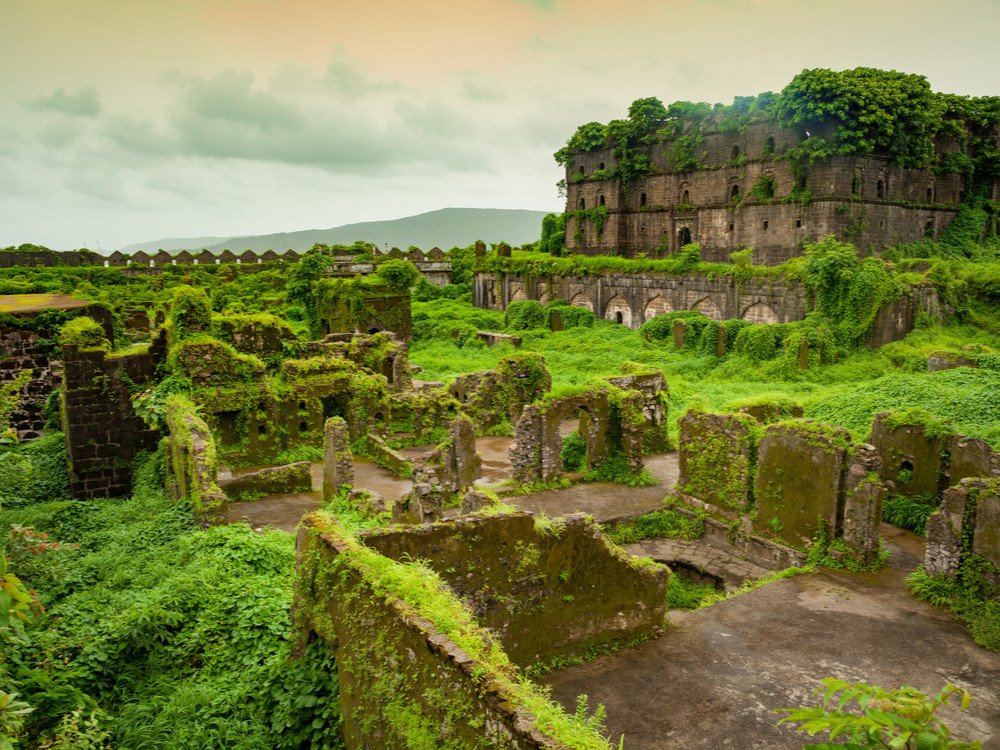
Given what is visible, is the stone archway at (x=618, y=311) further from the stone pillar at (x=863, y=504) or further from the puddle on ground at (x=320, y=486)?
the stone pillar at (x=863, y=504)

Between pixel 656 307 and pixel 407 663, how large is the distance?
38.8 metres

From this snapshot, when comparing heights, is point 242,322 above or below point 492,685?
above

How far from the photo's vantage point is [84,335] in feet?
55.6

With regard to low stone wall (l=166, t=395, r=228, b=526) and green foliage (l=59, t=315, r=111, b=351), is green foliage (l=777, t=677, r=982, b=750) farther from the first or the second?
green foliage (l=59, t=315, r=111, b=351)

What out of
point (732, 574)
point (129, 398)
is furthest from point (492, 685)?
point (129, 398)

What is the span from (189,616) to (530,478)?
29.4ft

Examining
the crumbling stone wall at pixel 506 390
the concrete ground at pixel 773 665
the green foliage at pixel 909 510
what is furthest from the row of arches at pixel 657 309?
the concrete ground at pixel 773 665

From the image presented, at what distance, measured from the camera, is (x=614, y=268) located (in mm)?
44812

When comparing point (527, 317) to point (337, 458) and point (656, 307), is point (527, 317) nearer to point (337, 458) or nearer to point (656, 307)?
point (656, 307)

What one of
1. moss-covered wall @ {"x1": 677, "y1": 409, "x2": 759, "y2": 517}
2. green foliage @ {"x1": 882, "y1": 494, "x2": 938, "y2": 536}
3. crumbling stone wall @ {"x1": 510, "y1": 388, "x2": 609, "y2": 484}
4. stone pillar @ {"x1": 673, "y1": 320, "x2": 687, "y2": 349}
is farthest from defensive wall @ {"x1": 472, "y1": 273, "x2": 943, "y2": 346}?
crumbling stone wall @ {"x1": 510, "y1": 388, "x2": 609, "y2": 484}

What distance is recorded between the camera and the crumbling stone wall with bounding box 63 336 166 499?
663 inches

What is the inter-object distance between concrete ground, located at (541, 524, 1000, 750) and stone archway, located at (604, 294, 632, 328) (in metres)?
33.1

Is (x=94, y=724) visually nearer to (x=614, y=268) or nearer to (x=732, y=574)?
(x=732, y=574)

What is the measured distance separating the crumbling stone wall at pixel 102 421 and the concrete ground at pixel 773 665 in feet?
44.7
